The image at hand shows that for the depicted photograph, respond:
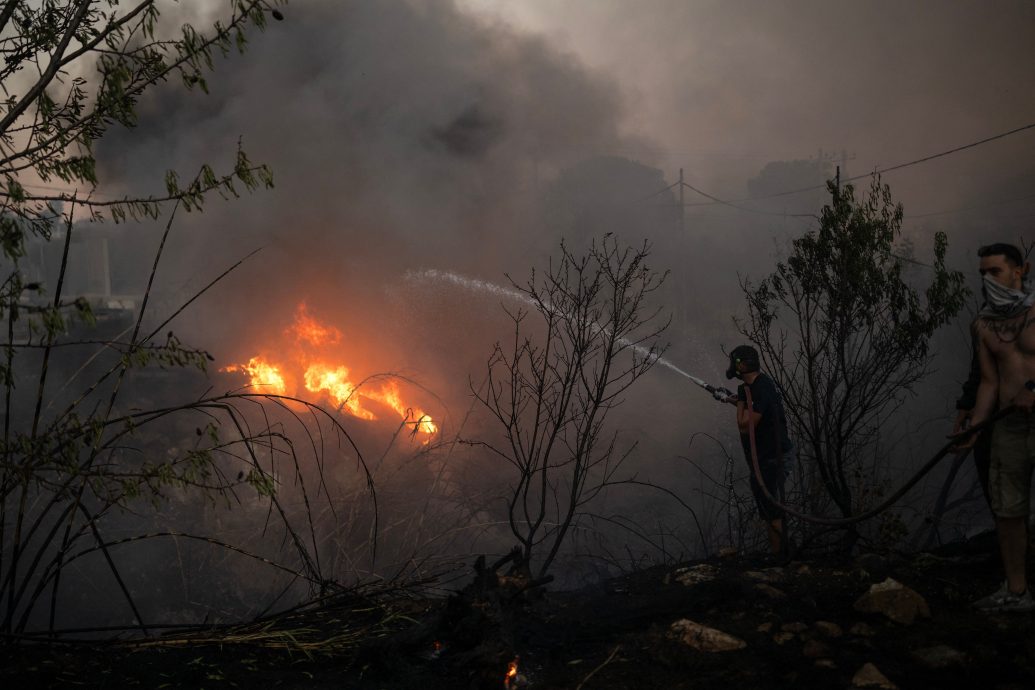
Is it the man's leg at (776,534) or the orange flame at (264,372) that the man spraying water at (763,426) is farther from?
the orange flame at (264,372)

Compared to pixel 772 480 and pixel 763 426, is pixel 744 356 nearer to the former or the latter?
pixel 763 426

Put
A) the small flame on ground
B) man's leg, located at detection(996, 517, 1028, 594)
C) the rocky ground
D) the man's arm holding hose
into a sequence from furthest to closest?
the man's arm holding hose, man's leg, located at detection(996, 517, 1028, 594), the small flame on ground, the rocky ground

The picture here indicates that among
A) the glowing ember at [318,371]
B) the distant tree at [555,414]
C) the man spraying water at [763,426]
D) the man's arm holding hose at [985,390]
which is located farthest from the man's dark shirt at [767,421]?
the glowing ember at [318,371]

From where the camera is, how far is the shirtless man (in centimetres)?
351

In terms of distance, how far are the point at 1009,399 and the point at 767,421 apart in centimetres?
243

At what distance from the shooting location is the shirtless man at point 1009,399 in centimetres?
351

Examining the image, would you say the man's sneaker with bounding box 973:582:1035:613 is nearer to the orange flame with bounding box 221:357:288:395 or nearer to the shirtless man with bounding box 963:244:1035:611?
the shirtless man with bounding box 963:244:1035:611

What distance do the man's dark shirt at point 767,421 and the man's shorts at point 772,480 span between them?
0.06 m

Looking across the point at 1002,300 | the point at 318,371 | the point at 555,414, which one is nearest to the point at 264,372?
the point at 318,371

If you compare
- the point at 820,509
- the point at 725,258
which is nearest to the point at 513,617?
the point at 820,509

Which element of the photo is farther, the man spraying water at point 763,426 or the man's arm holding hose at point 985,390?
the man spraying water at point 763,426

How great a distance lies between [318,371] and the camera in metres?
13.6

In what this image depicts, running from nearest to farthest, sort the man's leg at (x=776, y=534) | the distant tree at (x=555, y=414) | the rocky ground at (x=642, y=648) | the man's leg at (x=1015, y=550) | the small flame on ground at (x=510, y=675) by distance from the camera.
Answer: the rocky ground at (x=642, y=648), the small flame on ground at (x=510, y=675), the man's leg at (x=1015, y=550), the man's leg at (x=776, y=534), the distant tree at (x=555, y=414)

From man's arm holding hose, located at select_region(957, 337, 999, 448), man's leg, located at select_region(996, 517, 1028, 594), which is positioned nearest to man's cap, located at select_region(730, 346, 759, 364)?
man's arm holding hose, located at select_region(957, 337, 999, 448)
